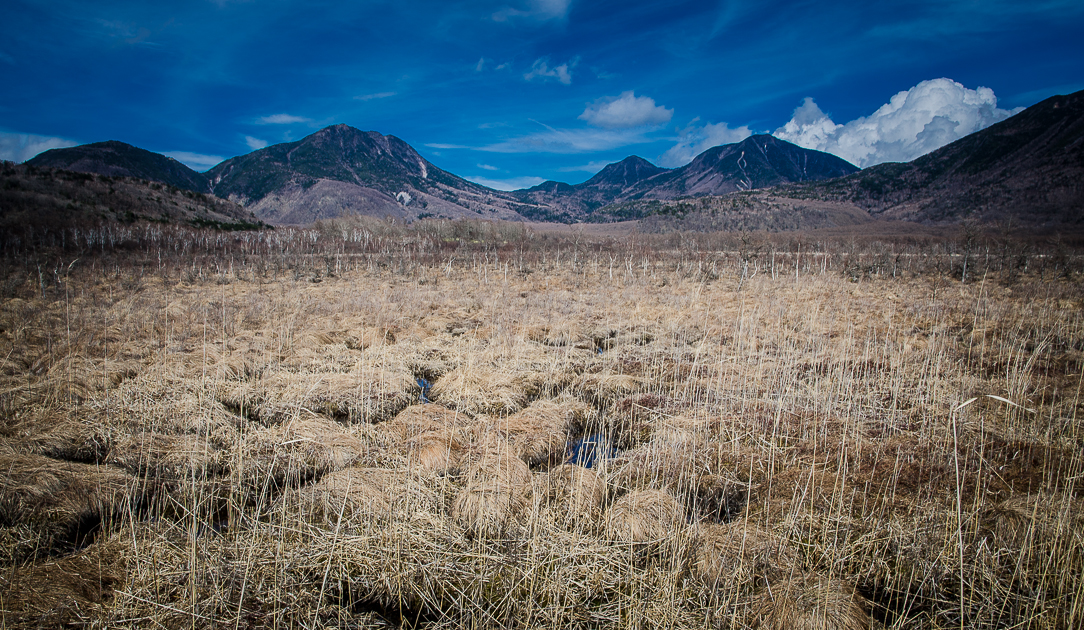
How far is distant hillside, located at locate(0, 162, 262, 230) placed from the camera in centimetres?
3284

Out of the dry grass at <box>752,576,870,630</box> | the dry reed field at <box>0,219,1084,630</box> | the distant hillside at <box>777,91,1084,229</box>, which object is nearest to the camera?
the dry grass at <box>752,576,870,630</box>

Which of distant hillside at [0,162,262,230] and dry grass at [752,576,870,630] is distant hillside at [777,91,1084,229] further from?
distant hillside at [0,162,262,230]

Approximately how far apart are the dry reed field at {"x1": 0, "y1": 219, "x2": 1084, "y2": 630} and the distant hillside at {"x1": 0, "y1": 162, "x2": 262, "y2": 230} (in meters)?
32.3

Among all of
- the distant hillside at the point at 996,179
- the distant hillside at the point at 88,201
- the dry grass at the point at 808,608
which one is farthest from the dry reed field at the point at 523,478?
the distant hillside at the point at 996,179

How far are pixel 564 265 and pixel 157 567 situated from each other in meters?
26.7

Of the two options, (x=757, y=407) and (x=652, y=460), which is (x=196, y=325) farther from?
(x=757, y=407)

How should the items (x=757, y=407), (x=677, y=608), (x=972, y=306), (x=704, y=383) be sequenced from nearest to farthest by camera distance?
(x=677, y=608) < (x=757, y=407) < (x=704, y=383) < (x=972, y=306)

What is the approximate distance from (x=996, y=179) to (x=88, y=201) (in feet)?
540

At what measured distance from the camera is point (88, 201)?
4138cm

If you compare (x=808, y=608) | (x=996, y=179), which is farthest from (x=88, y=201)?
(x=996, y=179)

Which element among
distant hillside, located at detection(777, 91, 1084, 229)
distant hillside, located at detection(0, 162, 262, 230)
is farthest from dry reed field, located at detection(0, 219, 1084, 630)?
distant hillside, located at detection(777, 91, 1084, 229)

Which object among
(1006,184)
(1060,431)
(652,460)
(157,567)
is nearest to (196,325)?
(157,567)

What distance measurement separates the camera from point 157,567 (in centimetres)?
290

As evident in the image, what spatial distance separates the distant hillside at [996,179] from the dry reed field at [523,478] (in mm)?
97854
